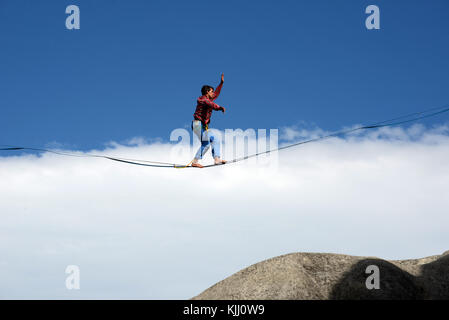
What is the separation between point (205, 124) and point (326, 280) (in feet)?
21.4

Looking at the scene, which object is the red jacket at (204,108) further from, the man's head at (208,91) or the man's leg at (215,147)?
the man's leg at (215,147)

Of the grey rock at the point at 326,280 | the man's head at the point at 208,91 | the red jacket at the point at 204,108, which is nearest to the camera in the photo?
the red jacket at the point at 204,108

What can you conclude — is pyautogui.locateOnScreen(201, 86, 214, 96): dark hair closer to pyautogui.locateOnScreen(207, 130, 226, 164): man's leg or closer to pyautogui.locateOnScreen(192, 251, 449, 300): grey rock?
pyautogui.locateOnScreen(207, 130, 226, 164): man's leg

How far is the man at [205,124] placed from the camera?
1505 cm

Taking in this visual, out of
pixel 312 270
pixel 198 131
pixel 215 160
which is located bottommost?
pixel 312 270

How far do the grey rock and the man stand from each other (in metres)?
4.25

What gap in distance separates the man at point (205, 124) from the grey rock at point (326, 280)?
4.25 meters

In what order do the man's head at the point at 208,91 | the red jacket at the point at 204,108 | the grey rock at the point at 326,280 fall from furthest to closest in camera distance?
the grey rock at the point at 326,280
the man's head at the point at 208,91
the red jacket at the point at 204,108

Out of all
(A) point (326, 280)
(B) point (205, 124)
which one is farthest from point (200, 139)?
(A) point (326, 280)

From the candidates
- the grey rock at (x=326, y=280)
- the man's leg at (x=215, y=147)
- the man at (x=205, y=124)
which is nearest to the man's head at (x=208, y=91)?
the man at (x=205, y=124)
